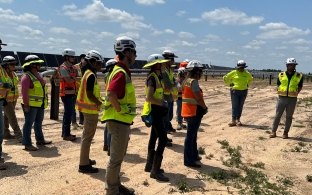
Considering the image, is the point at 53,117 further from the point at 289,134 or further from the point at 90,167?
the point at 289,134

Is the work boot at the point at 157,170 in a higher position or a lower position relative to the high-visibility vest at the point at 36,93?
lower

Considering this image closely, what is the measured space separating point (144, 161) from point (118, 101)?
280cm

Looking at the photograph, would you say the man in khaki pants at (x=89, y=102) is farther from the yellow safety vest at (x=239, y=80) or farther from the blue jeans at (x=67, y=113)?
the yellow safety vest at (x=239, y=80)

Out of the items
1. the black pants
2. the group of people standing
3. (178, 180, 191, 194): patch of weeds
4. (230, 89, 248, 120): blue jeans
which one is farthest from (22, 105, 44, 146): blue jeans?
(230, 89, 248, 120): blue jeans

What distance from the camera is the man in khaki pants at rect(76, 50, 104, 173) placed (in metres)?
6.62

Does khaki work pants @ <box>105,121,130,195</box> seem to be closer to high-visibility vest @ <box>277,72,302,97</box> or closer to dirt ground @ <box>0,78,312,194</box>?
dirt ground @ <box>0,78,312,194</box>

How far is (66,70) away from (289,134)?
6.54 meters

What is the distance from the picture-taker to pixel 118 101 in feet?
17.9

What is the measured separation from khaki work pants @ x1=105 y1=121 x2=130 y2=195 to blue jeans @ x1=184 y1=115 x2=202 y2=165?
7.03 ft

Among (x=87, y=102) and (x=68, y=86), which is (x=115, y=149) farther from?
(x=68, y=86)

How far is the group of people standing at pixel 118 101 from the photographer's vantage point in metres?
5.55

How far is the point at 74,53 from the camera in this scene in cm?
994

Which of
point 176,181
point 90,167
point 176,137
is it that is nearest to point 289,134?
point 176,137

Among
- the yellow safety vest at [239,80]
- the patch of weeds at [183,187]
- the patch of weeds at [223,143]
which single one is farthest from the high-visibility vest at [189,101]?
the yellow safety vest at [239,80]
